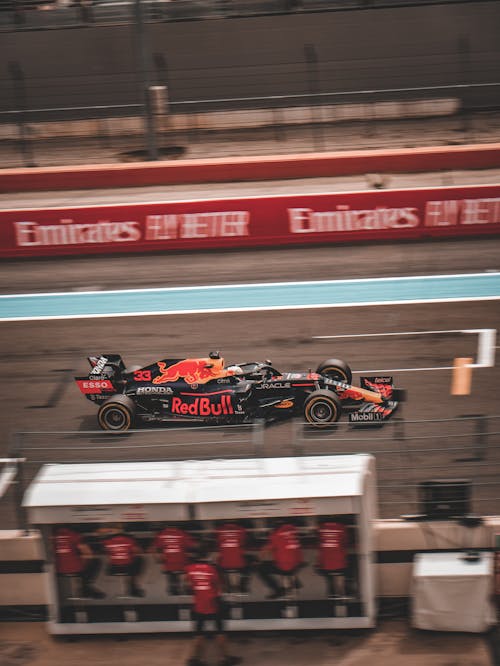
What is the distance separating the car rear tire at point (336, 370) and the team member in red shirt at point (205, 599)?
204 inches

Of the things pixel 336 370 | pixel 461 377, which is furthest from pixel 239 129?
pixel 336 370

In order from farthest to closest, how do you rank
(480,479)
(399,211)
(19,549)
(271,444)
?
(399,211)
(271,444)
(480,479)
(19,549)

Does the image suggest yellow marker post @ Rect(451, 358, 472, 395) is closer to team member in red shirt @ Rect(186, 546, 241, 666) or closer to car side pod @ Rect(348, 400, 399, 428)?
car side pod @ Rect(348, 400, 399, 428)

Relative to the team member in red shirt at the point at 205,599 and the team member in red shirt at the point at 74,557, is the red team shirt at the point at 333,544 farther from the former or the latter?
the team member in red shirt at the point at 74,557

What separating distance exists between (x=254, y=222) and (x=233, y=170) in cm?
355

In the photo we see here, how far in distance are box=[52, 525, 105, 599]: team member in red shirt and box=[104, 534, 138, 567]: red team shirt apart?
0.76 feet

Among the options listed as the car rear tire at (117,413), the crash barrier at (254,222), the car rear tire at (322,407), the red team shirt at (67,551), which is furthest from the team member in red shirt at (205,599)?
the crash barrier at (254,222)

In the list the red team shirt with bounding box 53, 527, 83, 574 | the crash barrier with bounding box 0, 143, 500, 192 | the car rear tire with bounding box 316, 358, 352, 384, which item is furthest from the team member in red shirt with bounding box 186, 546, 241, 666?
the crash barrier with bounding box 0, 143, 500, 192

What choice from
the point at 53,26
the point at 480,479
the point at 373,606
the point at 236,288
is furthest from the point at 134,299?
the point at 53,26

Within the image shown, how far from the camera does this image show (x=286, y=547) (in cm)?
1045

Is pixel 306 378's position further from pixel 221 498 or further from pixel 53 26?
pixel 53 26

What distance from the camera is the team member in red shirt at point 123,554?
35.0ft

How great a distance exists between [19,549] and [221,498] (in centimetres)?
224

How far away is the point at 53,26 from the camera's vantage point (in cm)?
3200
